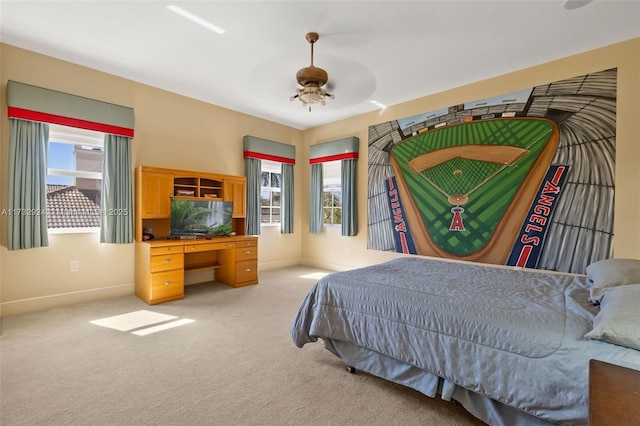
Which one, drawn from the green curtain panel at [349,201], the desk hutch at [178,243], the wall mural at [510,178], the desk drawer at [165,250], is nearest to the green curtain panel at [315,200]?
the green curtain panel at [349,201]

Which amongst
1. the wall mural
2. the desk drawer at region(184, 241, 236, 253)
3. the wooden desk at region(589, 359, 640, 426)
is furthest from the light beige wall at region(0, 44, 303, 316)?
the wooden desk at region(589, 359, 640, 426)

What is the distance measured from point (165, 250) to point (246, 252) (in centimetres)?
112

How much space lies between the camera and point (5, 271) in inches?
118

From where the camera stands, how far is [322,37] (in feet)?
9.18

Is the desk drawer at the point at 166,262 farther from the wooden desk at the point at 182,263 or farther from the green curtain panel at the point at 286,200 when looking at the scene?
the green curtain panel at the point at 286,200

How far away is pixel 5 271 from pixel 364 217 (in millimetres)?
4480

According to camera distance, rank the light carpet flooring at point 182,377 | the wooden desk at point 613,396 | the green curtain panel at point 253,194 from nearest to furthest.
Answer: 1. the wooden desk at point 613,396
2. the light carpet flooring at point 182,377
3. the green curtain panel at point 253,194

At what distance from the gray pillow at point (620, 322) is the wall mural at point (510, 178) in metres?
2.08

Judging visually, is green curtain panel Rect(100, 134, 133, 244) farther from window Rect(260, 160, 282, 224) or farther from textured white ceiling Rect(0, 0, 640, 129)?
window Rect(260, 160, 282, 224)

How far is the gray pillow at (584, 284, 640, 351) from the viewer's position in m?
1.12

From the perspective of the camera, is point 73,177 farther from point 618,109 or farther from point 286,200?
point 618,109

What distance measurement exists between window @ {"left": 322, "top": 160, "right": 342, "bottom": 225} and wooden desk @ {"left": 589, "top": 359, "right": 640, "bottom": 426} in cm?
455

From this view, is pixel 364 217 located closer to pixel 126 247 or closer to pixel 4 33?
pixel 126 247

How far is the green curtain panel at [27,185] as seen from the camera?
2953 millimetres
